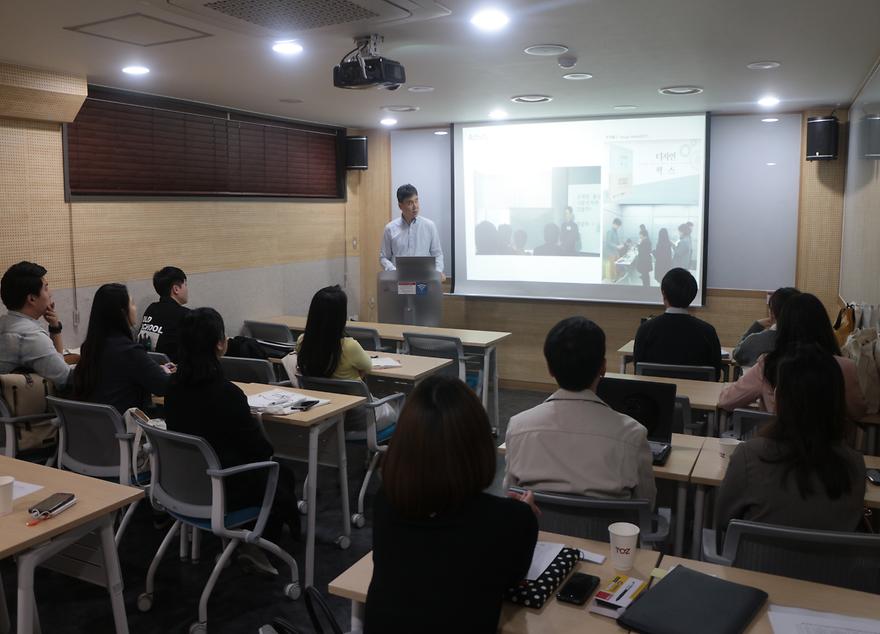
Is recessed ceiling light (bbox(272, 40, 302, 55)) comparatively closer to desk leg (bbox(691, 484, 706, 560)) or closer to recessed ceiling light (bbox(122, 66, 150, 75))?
recessed ceiling light (bbox(122, 66, 150, 75))

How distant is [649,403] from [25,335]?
124 inches

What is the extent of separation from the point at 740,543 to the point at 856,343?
2.24 meters

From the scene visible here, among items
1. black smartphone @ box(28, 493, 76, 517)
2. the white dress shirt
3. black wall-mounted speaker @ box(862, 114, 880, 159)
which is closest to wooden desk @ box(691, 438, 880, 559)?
black smartphone @ box(28, 493, 76, 517)

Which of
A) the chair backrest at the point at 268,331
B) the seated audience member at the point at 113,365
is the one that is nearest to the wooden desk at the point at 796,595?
the seated audience member at the point at 113,365

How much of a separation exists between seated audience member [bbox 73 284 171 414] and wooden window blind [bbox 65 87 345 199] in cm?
215

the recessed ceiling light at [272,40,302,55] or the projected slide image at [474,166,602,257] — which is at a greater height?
the recessed ceiling light at [272,40,302,55]

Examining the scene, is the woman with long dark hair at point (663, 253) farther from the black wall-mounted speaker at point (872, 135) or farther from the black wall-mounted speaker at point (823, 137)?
the black wall-mounted speaker at point (872, 135)

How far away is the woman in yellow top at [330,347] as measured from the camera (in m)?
3.99

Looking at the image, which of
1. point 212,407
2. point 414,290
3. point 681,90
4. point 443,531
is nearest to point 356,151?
point 414,290

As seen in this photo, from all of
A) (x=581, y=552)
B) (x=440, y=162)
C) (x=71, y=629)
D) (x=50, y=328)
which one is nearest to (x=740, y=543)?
(x=581, y=552)

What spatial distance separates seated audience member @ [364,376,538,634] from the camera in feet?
5.07

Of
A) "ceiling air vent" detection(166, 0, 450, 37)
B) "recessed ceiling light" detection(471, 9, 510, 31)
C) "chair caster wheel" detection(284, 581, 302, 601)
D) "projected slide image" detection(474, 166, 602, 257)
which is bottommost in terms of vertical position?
"chair caster wheel" detection(284, 581, 302, 601)

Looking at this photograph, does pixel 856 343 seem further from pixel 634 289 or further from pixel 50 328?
pixel 50 328

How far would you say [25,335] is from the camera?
3.79 m
